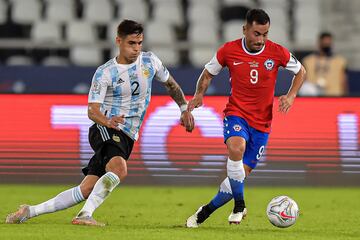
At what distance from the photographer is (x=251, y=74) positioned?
999cm

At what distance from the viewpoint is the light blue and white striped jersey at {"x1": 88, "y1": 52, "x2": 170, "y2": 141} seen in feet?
31.8

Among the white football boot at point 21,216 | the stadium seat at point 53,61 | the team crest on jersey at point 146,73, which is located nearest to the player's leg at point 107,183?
the white football boot at point 21,216

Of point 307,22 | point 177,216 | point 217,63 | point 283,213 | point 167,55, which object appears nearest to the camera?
point 283,213

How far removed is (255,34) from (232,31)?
9559 millimetres

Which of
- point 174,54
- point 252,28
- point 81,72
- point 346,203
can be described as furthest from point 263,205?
point 174,54

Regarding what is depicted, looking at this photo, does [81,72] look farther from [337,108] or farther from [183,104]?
[183,104]

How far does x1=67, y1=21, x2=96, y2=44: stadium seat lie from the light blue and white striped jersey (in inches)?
381

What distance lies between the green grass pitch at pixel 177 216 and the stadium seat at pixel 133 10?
5594 millimetres

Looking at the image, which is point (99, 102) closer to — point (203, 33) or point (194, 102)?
point (194, 102)

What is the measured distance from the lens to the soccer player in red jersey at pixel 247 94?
32.2ft

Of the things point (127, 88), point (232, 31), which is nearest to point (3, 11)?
point (232, 31)

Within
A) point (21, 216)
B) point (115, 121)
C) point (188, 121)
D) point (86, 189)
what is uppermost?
point (115, 121)

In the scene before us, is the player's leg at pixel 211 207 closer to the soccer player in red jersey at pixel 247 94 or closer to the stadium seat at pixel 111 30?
the soccer player in red jersey at pixel 247 94

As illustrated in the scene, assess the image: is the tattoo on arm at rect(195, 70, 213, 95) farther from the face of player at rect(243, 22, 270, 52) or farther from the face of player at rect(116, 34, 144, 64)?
the face of player at rect(116, 34, 144, 64)
